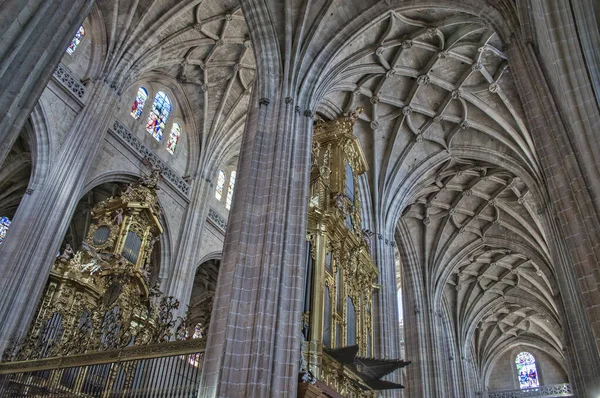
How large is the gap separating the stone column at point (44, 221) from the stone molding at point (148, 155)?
1287mm

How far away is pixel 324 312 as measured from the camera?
36.2ft

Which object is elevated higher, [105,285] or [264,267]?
[105,285]

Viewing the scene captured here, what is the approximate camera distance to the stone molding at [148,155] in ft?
56.9

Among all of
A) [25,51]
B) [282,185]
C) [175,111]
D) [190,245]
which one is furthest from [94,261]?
[25,51]

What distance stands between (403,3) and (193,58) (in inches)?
337

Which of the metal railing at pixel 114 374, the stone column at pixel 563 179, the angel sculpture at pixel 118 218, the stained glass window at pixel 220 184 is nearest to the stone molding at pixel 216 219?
the stained glass window at pixel 220 184

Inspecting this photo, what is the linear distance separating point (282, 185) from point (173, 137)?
35.6 feet

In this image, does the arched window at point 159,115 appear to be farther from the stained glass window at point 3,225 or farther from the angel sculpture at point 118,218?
the stained glass window at point 3,225

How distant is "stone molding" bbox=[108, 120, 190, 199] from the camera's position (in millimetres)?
17356

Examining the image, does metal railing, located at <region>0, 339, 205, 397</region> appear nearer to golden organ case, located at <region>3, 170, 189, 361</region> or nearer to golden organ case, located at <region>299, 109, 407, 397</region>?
golden organ case, located at <region>3, 170, 189, 361</region>

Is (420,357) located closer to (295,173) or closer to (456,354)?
(456,354)

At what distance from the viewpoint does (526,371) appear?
3228 centimetres

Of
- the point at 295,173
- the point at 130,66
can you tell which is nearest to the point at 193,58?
the point at 130,66

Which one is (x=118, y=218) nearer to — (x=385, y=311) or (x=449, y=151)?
(x=385, y=311)
